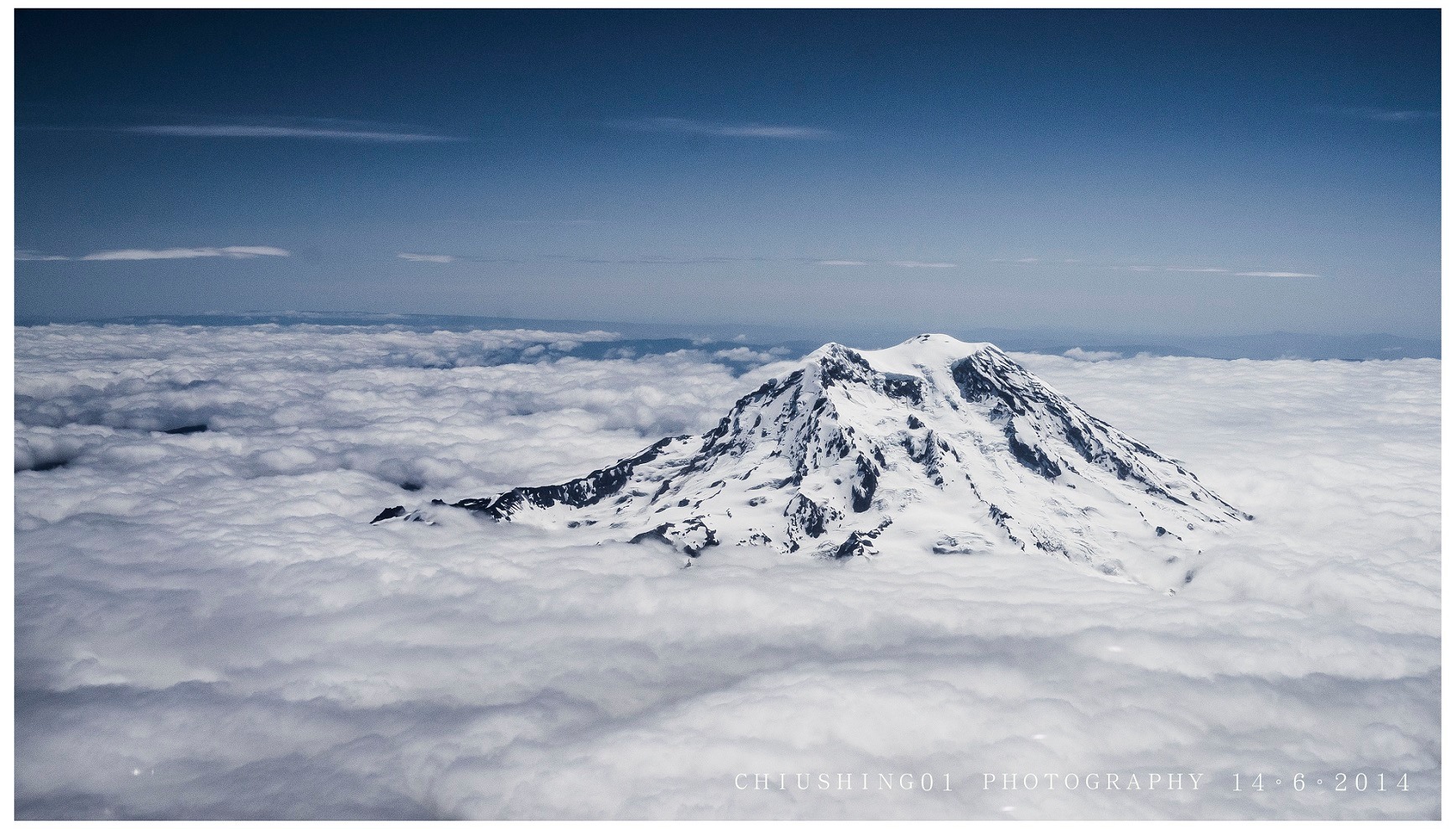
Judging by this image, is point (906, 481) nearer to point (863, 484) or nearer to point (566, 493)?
point (863, 484)

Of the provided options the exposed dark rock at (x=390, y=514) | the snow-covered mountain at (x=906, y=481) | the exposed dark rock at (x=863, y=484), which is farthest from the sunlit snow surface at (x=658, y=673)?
the exposed dark rock at (x=863, y=484)

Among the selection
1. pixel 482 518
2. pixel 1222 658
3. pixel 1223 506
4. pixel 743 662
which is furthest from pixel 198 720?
pixel 1223 506

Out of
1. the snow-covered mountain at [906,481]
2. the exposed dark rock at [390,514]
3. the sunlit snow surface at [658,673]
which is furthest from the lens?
the exposed dark rock at [390,514]

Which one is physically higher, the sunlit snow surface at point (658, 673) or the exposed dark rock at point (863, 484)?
the exposed dark rock at point (863, 484)

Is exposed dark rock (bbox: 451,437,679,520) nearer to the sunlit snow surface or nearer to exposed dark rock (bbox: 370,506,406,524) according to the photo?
the sunlit snow surface

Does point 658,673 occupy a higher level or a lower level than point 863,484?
lower

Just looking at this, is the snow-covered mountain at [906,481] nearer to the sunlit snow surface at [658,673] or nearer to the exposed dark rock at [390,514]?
the exposed dark rock at [390,514]

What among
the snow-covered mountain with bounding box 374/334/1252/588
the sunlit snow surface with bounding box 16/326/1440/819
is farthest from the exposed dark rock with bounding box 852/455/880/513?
the sunlit snow surface with bounding box 16/326/1440/819

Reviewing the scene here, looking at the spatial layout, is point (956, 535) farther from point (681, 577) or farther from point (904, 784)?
point (904, 784)

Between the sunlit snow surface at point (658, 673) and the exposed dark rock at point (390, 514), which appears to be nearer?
the sunlit snow surface at point (658, 673)

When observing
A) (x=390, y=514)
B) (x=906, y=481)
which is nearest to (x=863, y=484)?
(x=906, y=481)
